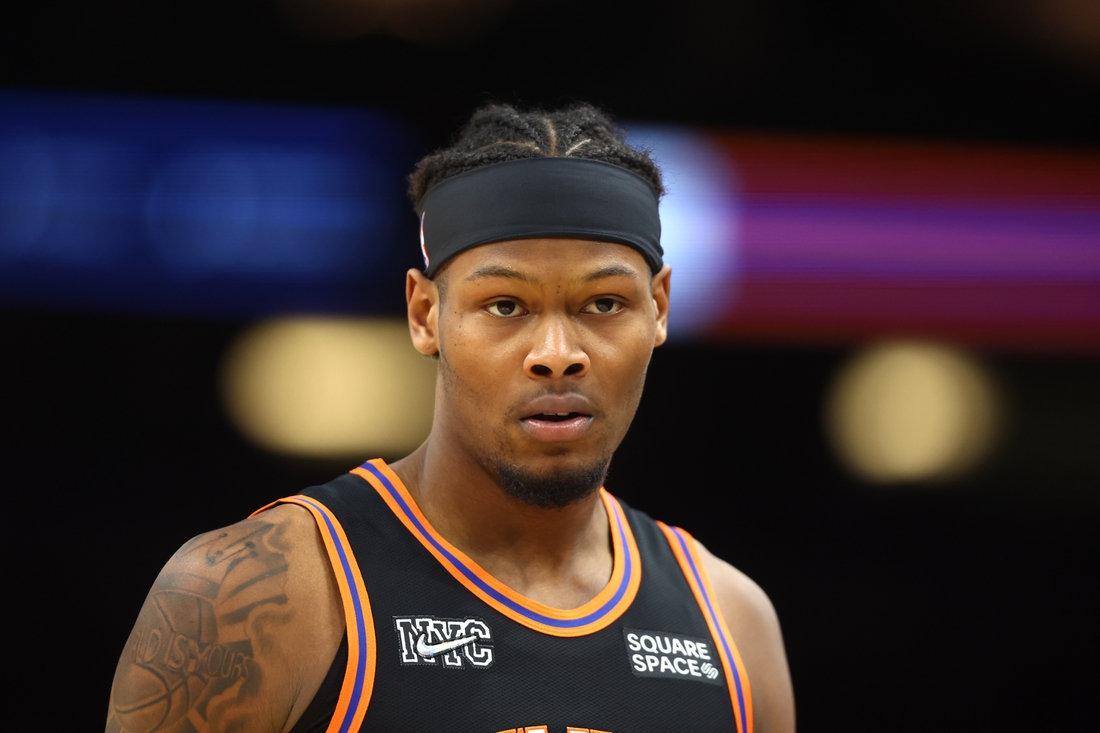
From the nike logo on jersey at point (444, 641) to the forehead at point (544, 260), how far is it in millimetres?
672

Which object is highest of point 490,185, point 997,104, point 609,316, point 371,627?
point 997,104

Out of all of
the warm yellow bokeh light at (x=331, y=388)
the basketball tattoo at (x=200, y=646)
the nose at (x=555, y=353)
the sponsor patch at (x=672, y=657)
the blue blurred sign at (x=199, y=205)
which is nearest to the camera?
the basketball tattoo at (x=200, y=646)

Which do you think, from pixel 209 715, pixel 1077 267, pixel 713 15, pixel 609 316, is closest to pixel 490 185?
pixel 609 316

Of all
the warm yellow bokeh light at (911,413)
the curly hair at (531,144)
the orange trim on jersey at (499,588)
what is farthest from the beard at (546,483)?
the warm yellow bokeh light at (911,413)

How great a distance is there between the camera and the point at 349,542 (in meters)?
2.05

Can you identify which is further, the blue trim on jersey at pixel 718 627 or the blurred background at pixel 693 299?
the blurred background at pixel 693 299

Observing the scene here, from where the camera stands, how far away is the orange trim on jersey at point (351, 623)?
1850mm

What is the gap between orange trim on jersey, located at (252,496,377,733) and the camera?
1850mm

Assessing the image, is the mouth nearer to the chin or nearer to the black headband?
the chin

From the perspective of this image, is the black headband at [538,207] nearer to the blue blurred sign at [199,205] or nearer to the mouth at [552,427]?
the mouth at [552,427]

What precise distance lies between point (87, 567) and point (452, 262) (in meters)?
2.42

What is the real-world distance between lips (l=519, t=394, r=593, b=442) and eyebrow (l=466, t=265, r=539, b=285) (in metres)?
0.23

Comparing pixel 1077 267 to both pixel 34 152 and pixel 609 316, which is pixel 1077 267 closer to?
pixel 609 316

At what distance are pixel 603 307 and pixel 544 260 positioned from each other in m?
0.16
